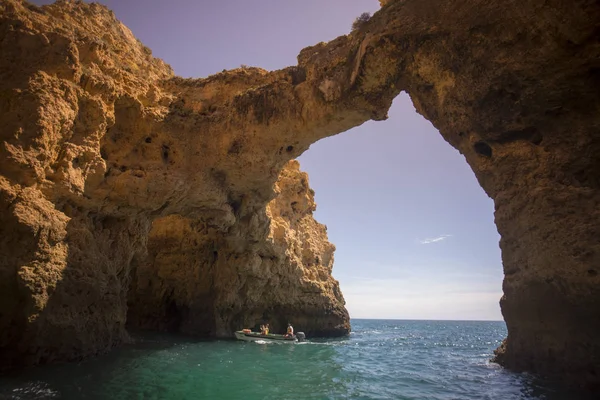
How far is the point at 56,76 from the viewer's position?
10.5m

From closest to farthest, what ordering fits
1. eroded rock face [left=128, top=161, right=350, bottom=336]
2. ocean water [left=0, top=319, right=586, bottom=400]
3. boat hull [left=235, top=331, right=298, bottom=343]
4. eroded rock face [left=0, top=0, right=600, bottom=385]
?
ocean water [left=0, top=319, right=586, bottom=400] < eroded rock face [left=0, top=0, right=600, bottom=385] < boat hull [left=235, top=331, right=298, bottom=343] < eroded rock face [left=128, top=161, right=350, bottom=336]

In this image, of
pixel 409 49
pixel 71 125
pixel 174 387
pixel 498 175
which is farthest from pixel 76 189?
pixel 498 175

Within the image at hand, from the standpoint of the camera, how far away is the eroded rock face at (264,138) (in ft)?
28.3

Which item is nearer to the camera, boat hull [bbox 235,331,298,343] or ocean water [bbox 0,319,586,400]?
ocean water [bbox 0,319,586,400]

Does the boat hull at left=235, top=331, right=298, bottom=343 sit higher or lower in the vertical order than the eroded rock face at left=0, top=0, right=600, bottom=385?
lower

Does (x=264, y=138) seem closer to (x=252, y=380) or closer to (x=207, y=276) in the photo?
(x=252, y=380)

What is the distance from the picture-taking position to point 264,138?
15703 millimetres

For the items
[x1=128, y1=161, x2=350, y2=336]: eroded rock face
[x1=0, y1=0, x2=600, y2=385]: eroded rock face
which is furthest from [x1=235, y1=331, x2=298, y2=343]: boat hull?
[x1=0, y1=0, x2=600, y2=385]: eroded rock face

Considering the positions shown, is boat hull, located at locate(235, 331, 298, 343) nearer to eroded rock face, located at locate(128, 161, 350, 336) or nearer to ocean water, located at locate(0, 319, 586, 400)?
eroded rock face, located at locate(128, 161, 350, 336)

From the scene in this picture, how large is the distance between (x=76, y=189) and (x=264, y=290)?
51.9 ft

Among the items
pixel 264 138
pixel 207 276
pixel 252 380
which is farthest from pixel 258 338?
pixel 264 138

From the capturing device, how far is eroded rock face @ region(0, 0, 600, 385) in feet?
28.3

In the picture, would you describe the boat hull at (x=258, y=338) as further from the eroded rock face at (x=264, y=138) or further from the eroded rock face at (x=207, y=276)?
the eroded rock face at (x=264, y=138)

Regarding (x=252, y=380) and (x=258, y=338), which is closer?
(x=252, y=380)
